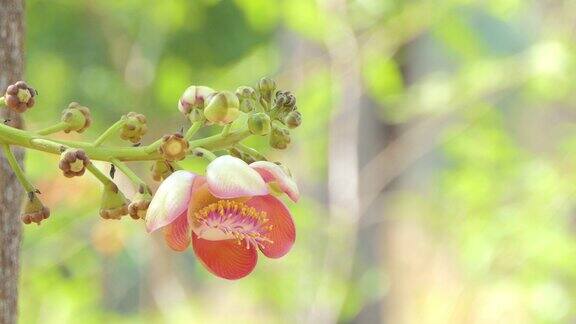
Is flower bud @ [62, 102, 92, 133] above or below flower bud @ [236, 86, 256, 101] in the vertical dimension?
below

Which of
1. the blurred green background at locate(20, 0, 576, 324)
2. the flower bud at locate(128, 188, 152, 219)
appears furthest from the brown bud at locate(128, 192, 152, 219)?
the blurred green background at locate(20, 0, 576, 324)

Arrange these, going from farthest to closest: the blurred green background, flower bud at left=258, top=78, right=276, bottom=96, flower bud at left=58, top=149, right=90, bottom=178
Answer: the blurred green background
flower bud at left=258, top=78, right=276, bottom=96
flower bud at left=58, top=149, right=90, bottom=178

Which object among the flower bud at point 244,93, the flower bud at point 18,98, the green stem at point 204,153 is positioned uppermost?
the flower bud at point 244,93

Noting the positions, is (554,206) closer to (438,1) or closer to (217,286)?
(438,1)

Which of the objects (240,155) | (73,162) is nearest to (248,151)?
(240,155)

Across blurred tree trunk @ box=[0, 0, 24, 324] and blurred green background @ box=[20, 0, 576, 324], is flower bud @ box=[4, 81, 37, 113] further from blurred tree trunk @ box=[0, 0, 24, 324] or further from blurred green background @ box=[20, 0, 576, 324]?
blurred green background @ box=[20, 0, 576, 324]

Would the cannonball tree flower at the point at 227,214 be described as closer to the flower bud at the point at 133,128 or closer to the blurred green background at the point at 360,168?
the flower bud at the point at 133,128

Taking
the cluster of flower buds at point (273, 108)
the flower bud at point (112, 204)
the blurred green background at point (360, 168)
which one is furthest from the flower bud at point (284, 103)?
the blurred green background at point (360, 168)

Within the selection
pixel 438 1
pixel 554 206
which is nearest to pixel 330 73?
pixel 438 1
